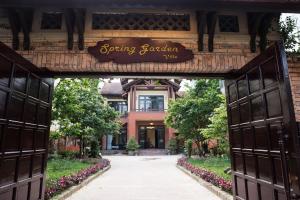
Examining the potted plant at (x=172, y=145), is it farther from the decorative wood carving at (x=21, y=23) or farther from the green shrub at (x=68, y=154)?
the decorative wood carving at (x=21, y=23)

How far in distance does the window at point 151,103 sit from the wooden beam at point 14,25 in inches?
1084

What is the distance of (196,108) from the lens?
17953 millimetres

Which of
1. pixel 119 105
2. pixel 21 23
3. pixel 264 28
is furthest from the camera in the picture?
pixel 119 105

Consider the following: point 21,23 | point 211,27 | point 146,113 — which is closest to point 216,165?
point 211,27

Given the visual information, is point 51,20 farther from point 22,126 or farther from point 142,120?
point 142,120

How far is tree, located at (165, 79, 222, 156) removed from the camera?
17.8 meters

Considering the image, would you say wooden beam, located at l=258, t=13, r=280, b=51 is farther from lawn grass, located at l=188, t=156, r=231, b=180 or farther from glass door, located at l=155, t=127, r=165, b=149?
glass door, located at l=155, t=127, r=165, b=149

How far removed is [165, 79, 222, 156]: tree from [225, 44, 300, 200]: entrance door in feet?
41.8

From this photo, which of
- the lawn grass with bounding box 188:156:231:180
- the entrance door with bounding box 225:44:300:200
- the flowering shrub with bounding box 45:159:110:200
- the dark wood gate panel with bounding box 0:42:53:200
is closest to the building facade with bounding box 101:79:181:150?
the lawn grass with bounding box 188:156:231:180

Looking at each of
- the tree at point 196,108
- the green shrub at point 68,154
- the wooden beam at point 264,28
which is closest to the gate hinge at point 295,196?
the wooden beam at point 264,28

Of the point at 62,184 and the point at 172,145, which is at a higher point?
the point at 172,145

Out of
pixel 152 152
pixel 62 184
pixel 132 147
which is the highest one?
pixel 132 147

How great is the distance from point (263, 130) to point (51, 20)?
410cm

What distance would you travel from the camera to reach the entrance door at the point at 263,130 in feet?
10.3
